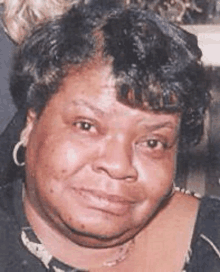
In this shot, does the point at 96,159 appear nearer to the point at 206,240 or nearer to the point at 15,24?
the point at 206,240

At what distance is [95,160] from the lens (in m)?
1.34

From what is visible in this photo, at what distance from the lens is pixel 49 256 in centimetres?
144

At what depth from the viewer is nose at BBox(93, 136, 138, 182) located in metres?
1.32

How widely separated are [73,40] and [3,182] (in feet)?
1.41

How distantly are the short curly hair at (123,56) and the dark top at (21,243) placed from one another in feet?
0.77

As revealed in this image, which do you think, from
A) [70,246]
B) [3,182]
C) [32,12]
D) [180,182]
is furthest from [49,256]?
[180,182]

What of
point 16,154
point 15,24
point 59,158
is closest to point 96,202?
point 59,158

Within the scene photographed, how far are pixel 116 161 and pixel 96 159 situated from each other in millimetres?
47

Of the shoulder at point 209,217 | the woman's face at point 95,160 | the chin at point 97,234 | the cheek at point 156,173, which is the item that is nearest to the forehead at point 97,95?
the woman's face at point 95,160

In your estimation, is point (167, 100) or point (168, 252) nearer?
point (167, 100)

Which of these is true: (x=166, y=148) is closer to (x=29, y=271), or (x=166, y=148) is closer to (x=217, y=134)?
(x=29, y=271)

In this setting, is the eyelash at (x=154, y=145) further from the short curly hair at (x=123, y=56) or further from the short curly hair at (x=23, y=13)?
the short curly hair at (x=23, y=13)

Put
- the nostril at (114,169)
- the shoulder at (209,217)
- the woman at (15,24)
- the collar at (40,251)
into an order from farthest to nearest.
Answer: the woman at (15,24) → the shoulder at (209,217) → the collar at (40,251) → the nostril at (114,169)

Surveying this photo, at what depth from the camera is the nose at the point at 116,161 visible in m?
1.32
